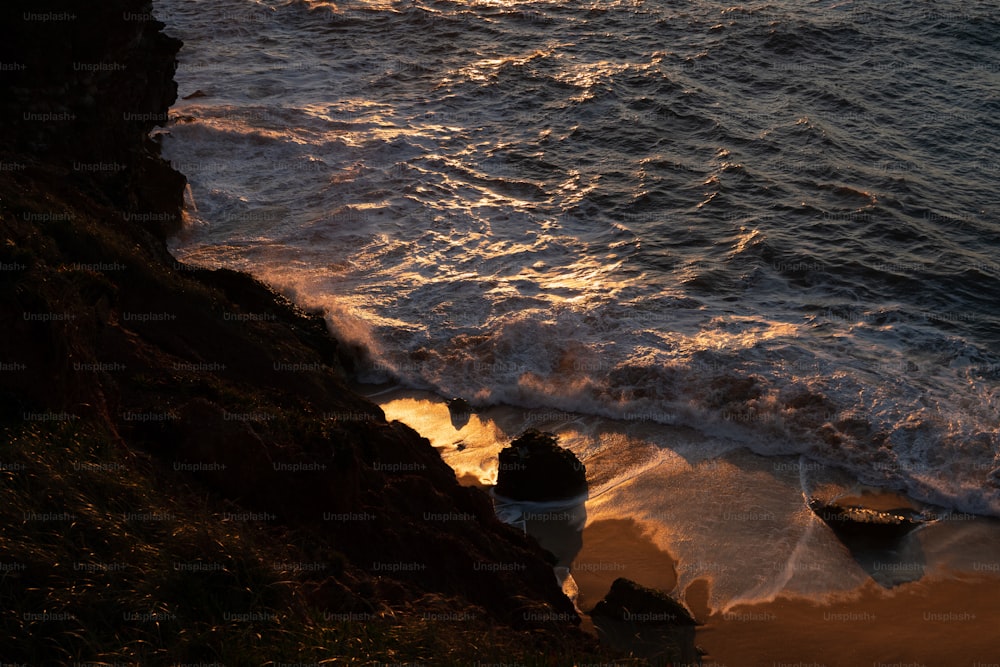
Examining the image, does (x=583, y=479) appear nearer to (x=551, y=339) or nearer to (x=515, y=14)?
(x=551, y=339)

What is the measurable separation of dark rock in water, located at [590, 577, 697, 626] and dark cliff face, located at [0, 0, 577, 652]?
0.63m

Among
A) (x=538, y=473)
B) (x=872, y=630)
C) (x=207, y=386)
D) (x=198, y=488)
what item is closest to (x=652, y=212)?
(x=538, y=473)

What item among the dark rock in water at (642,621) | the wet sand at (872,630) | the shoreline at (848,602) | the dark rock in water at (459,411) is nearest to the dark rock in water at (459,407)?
the dark rock in water at (459,411)

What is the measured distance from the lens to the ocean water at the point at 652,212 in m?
15.1

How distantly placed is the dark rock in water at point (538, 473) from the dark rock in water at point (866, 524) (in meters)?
3.40

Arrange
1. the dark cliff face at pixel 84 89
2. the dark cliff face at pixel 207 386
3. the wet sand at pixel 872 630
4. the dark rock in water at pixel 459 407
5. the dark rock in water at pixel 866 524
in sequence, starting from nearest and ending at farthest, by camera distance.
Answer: the dark cliff face at pixel 207 386 → the wet sand at pixel 872 630 → the dark rock in water at pixel 866 524 → the dark cliff face at pixel 84 89 → the dark rock in water at pixel 459 407

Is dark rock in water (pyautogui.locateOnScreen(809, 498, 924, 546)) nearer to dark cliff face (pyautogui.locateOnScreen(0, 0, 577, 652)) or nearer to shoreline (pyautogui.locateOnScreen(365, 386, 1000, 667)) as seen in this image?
shoreline (pyautogui.locateOnScreen(365, 386, 1000, 667))

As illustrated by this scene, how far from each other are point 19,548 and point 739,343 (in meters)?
12.6

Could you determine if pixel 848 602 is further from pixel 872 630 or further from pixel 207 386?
pixel 207 386

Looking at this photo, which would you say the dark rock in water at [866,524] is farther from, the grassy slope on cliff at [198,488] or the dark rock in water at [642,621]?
the grassy slope on cliff at [198,488]

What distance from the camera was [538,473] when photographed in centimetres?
1291

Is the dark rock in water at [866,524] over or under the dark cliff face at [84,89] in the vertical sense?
under

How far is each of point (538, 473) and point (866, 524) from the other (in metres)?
4.29

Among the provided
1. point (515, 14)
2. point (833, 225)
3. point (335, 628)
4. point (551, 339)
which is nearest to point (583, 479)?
point (551, 339)
